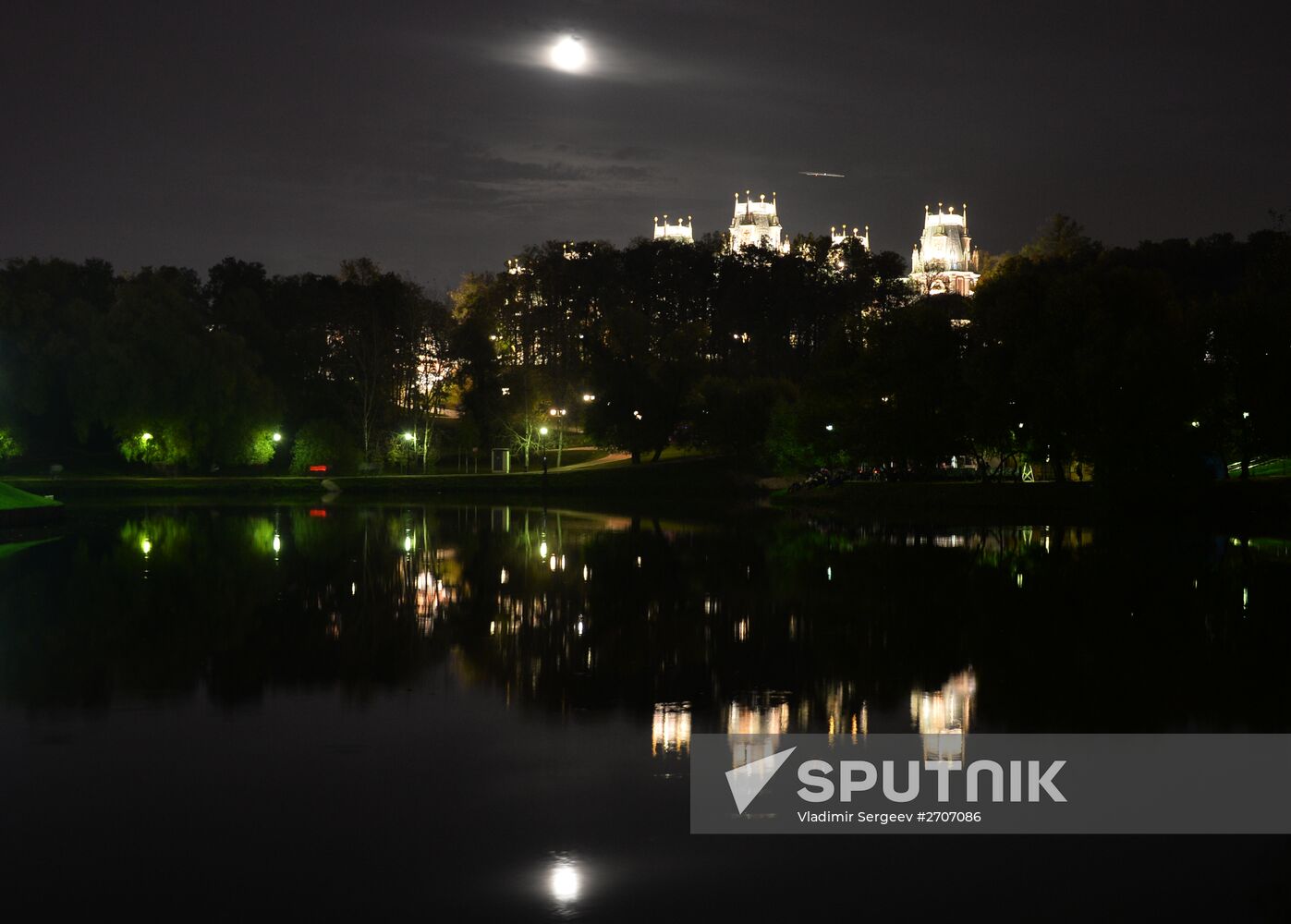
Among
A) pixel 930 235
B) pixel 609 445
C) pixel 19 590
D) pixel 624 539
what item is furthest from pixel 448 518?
pixel 930 235

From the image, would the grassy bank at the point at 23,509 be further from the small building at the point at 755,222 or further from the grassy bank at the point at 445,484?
the small building at the point at 755,222

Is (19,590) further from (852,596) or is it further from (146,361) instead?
(146,361)

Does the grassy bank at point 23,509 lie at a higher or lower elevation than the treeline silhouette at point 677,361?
lower

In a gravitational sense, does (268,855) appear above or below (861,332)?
below

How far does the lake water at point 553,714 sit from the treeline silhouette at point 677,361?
65.5ft

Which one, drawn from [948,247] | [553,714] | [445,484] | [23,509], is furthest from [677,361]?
[948,247]

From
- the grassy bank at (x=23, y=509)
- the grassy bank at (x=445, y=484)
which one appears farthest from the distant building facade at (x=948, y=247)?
the grassy bank at (x=23, y=509)

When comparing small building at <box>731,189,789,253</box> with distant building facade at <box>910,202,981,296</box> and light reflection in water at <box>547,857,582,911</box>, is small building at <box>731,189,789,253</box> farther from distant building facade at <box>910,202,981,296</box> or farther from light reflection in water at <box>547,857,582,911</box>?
light reflection in water at <box>547,857,582,911</box>

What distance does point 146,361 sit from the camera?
7275cm

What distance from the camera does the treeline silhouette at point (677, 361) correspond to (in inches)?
1790

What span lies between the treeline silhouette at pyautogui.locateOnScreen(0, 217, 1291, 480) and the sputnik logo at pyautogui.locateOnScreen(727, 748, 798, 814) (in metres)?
36.4

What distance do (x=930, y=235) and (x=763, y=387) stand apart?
4352 inches

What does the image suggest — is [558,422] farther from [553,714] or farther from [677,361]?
[553,714]

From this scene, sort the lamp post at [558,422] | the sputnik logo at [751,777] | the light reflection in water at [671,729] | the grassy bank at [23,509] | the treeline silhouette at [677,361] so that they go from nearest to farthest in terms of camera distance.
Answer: the sputnik logo at [751,777]
the light reflection in water at [671,729]
the grassy bank at [23,509]
the treeline silhouette at [677,361]
the lamp post at [558,422]
